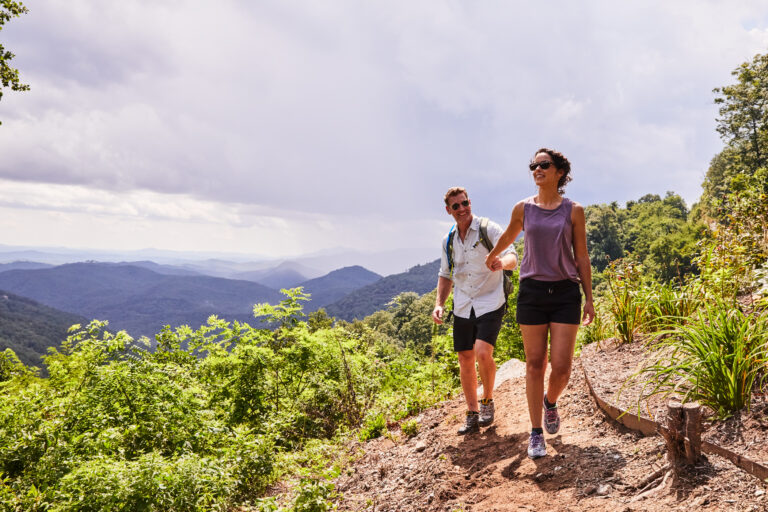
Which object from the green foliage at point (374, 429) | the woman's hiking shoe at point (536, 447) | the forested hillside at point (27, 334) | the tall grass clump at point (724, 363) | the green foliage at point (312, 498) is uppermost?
the tall grass clump at point (724, 363)

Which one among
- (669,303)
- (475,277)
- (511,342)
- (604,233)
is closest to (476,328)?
(475,277)

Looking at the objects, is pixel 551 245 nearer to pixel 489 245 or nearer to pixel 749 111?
pixel 489 245

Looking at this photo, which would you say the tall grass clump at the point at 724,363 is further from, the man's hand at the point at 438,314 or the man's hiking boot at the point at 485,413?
the man's hand at the point at 438,314

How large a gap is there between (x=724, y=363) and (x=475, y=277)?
6.40 ft

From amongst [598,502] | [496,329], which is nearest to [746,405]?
[598,502]

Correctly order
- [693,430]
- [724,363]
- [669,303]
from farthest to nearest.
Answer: [669,303]
[724,363]
[693,430]

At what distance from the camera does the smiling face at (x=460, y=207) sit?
4203 millimetres

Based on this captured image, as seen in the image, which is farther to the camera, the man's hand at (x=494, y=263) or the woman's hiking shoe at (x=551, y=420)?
the man's hand at (x=494, y=263)

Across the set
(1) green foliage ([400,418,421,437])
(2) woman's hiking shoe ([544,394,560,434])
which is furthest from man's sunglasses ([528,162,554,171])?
(1) green foliage ([400,418,421,437])

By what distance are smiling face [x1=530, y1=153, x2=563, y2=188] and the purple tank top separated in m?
0.18

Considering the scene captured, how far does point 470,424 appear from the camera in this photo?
4.39 meters

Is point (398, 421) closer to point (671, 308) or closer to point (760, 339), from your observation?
point (671, 308)

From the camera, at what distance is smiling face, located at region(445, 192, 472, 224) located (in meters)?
4.20

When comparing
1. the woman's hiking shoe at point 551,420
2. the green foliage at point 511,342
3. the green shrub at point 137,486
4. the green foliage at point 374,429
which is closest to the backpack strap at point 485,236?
the woman's hiking shoe at point 551,420
